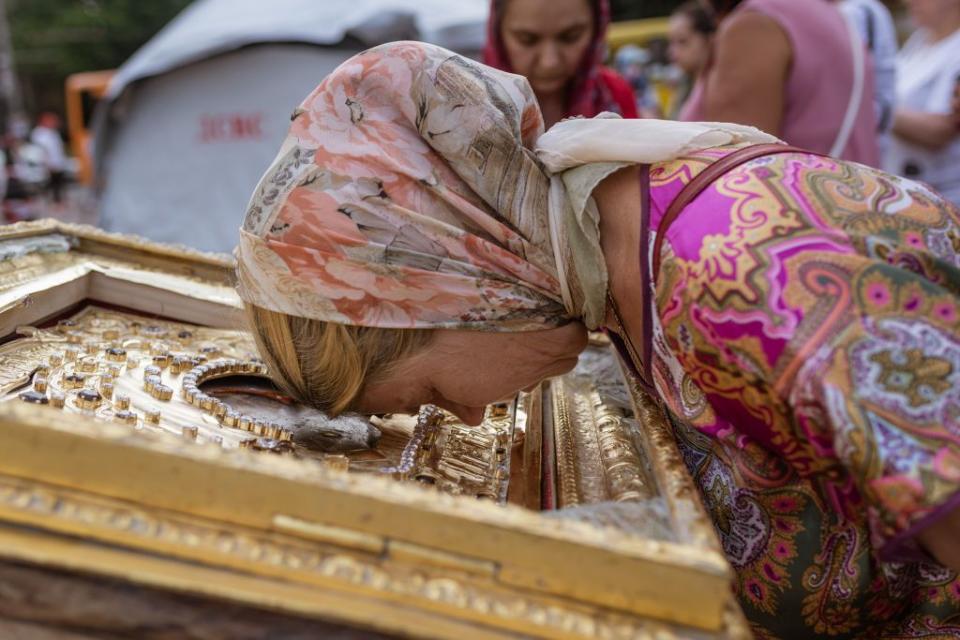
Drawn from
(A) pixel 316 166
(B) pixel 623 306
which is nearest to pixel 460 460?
(B) pixel 623 306

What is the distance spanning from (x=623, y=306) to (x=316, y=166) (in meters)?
0.46

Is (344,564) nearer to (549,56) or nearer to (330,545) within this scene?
(330,545)

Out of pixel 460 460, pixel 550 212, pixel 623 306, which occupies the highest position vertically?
pixel 550 212

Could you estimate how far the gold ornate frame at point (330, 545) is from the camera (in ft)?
2.55

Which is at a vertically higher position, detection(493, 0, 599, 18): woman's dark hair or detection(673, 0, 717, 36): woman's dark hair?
detection(493, 0, 599, 18): woman's dark hair

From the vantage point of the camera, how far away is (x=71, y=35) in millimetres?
26422

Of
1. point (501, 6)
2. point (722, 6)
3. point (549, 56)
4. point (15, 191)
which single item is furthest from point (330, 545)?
point (15, 191)

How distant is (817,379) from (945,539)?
20cm

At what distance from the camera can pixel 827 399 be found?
2.93 ft

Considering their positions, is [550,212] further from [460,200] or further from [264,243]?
[264,243]

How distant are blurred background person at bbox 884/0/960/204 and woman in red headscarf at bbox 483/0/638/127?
97 cm

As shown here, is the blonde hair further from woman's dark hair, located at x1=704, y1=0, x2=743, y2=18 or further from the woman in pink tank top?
woman's dark hair, located at x1=704, y1=0, x2=743, y2=18

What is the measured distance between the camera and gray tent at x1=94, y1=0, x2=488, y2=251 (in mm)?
5473

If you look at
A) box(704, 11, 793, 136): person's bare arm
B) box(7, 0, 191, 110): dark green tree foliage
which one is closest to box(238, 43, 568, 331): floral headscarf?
box(704, 11, 793, 136): person's bare arm
